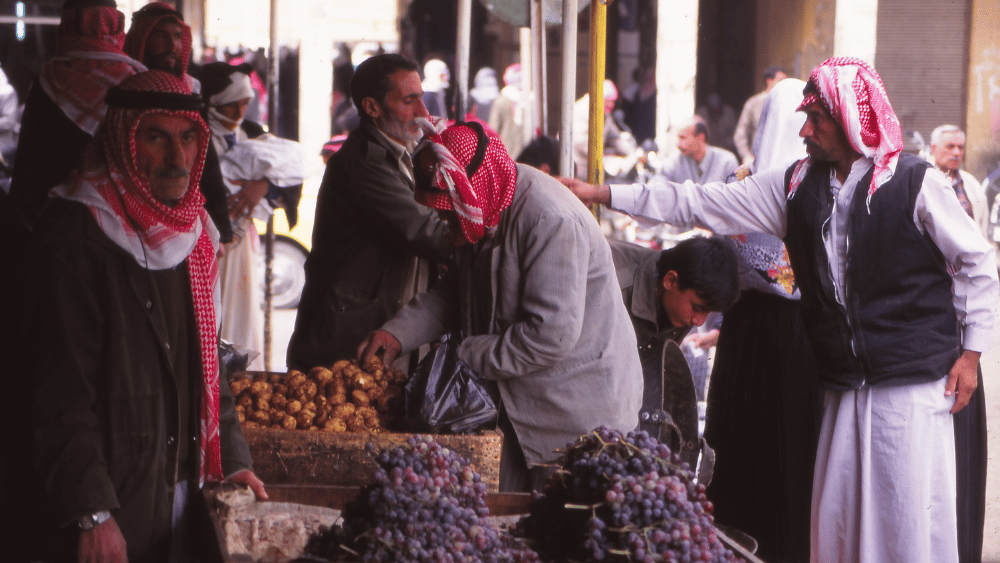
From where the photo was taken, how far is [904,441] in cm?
305

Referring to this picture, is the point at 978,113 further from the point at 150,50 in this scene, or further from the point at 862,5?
the point at 150,50

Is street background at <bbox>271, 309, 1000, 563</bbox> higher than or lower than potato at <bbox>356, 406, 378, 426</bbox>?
lower

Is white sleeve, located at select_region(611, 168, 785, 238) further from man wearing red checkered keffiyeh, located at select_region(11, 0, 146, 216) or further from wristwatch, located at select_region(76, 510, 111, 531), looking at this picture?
wristwatch, located at select_region(76, 510, 111, 531)

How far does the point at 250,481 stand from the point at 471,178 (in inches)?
39.2

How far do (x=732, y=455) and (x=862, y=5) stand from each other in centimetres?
1146

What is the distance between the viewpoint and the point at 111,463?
2.01m

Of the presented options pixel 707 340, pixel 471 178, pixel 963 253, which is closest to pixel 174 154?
pixel 471 178

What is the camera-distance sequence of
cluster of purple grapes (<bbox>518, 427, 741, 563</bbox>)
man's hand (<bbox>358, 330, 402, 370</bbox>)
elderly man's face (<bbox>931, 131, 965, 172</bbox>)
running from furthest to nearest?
elderly man's face (<bbox>931, 131, 965, 172</bbox>)
man's hand (<bbox>358, 330, 402, 370</bbox>)
cluster of purple grapes (<bbox>518, 427, 741, 563</bbox>)

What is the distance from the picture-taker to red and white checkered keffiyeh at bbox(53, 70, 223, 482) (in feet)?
6.69

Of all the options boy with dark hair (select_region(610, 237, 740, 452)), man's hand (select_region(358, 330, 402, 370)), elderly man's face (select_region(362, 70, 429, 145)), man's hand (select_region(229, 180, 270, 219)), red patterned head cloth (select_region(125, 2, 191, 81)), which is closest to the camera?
man's hand (select_region(358, 330, 402, 370))

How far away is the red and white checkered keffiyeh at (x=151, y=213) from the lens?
2.04 m

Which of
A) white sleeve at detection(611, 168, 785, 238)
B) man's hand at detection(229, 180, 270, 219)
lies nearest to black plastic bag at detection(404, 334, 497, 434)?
white sleeve at detection(611, 168, 785, 238)

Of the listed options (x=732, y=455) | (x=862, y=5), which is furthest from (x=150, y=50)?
(x=862, y=5)

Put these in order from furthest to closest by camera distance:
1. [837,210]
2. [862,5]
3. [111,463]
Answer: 1. [862,5]
2. [837,210]
3. [111,463]
